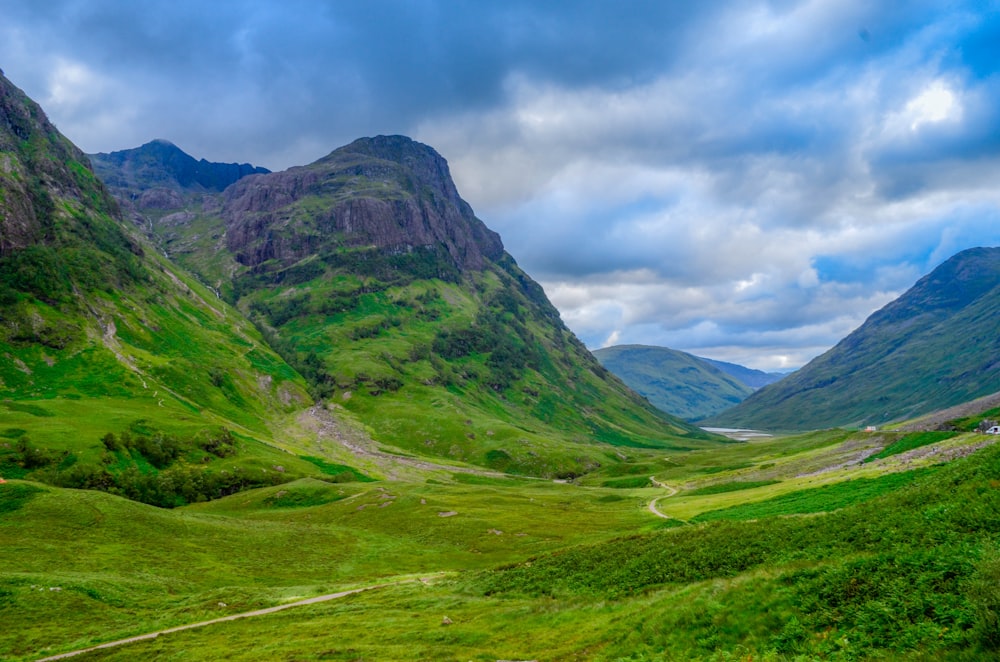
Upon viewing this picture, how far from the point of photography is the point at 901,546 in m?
23.8

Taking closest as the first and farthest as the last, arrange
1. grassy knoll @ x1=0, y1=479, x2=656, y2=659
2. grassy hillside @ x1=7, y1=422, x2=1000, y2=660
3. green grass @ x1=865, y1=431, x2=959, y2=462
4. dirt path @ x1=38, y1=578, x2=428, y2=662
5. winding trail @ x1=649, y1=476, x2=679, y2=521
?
1. grassy hillside @ x1=7, y1=422, x2=1000, y2=660
2. dirt path @ x1=38, y1=578, x2=428, y2=662
3. grassy knoll @ x1=0, y1=479, x2=656, y2=659
4. green grass @ x1=865, y1=431, x2=959, y2=462
5. winding trail @ x1=649, y1=476, x2=679, y2=521

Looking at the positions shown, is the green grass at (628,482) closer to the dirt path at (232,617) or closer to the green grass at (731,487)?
the green grass at (731,487)

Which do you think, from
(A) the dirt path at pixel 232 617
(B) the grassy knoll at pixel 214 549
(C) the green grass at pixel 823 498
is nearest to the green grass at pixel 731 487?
(B) the grassy knoll at pixel 214 549

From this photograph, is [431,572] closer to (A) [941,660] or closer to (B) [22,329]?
(A) [941,660]

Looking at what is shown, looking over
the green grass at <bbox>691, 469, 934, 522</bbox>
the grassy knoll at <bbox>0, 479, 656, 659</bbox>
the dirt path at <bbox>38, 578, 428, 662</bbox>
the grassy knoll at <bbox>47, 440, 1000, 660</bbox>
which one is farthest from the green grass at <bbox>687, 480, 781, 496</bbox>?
the dirt path at <bbox>38, 578, 428, 662</bbox>

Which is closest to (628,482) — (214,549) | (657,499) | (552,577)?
(657,499)

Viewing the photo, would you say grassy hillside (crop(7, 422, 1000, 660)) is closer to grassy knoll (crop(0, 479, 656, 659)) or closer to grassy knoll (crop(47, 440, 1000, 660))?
grassy knoll (crop(47, 440, 1000, 660))

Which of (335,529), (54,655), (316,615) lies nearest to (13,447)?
(335,529)

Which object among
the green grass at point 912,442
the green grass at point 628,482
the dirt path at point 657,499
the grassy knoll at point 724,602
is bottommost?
the green grass at point 628,482

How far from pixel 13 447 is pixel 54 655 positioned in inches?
4348

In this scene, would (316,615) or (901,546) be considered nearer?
(901,546)

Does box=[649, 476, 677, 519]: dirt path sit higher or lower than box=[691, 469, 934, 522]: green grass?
lower

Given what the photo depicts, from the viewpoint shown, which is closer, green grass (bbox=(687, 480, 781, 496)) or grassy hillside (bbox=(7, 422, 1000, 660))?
grassy hillside (bbox=(7, 422, 1000, 660))

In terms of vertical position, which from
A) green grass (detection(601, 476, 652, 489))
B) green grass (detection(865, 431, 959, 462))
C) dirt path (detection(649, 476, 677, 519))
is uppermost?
green grass (detection(865, 431, 959, 462))
